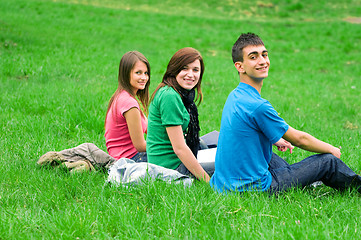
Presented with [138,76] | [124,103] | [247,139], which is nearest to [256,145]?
[247,139]

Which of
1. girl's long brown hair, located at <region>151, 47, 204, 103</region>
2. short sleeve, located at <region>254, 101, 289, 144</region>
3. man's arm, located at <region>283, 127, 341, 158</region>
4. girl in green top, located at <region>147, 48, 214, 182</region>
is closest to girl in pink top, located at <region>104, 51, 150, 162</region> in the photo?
girl in green top, located at <region>147, 48, 214, 182</region>

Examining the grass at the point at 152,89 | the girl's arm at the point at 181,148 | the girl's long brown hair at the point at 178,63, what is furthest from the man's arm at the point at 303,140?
the girl's long brown hair at the point at 178,63

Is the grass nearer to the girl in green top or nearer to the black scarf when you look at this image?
the girl in green top

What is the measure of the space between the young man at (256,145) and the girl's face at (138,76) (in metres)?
1.44

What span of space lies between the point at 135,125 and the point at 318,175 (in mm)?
1983

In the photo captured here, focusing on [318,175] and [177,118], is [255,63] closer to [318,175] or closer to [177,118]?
[177,118]

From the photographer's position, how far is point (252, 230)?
113 inches

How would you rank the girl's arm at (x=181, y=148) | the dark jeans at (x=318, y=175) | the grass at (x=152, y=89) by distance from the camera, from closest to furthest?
the grass at (x=152, y=89)
the dark jeans at (x=318, y=175)
the girl's arm at (x=181, y=148)

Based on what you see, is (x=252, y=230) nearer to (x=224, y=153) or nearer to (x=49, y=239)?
(x=224, y=153)

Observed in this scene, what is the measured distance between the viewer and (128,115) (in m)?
4.52

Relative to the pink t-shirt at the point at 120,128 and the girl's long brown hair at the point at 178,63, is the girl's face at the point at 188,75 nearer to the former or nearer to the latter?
the girl's long brown hair at the point at 178,63

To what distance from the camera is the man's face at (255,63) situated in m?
3.53

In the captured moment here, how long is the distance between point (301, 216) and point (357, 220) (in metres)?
0.42

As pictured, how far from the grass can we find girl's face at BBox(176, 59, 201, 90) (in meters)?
0.99
